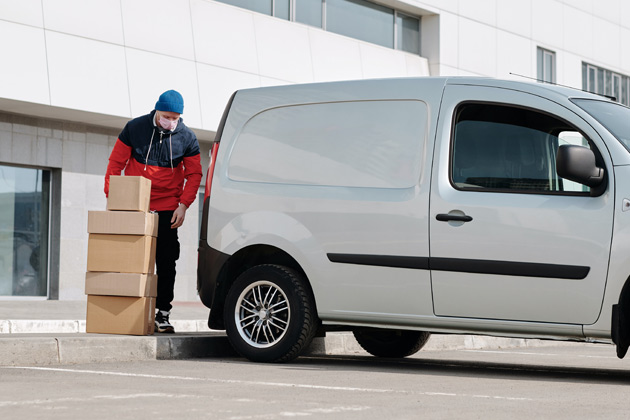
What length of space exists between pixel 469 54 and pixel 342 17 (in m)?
3.79

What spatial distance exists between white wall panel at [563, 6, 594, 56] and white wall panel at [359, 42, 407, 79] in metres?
6.47

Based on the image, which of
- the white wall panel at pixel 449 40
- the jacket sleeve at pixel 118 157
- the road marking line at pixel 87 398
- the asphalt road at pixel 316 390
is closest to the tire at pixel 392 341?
the asphalt road at pixel 316 390

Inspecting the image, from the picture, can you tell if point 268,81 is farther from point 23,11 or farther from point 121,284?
point 121,284

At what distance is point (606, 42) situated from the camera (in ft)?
95.8

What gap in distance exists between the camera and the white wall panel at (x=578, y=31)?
90.0 ft

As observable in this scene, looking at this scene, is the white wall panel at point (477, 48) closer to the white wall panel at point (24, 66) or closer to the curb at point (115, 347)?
the white wall panel at point (24, 66)

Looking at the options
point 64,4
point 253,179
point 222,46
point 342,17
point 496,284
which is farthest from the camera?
point 342,17

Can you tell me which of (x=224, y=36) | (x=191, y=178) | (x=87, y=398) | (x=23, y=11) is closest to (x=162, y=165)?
(x=191, y=178)

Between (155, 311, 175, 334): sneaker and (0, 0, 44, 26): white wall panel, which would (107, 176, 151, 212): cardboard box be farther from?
(0, 0, 44, 26): white wall panel

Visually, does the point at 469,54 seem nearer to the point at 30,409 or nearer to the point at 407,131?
the point at 407,131

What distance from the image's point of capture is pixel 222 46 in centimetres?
1858

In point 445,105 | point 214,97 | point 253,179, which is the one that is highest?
point 214,97

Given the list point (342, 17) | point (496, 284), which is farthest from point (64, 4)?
point (496, 284)

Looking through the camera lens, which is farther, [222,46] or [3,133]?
[222,46]
